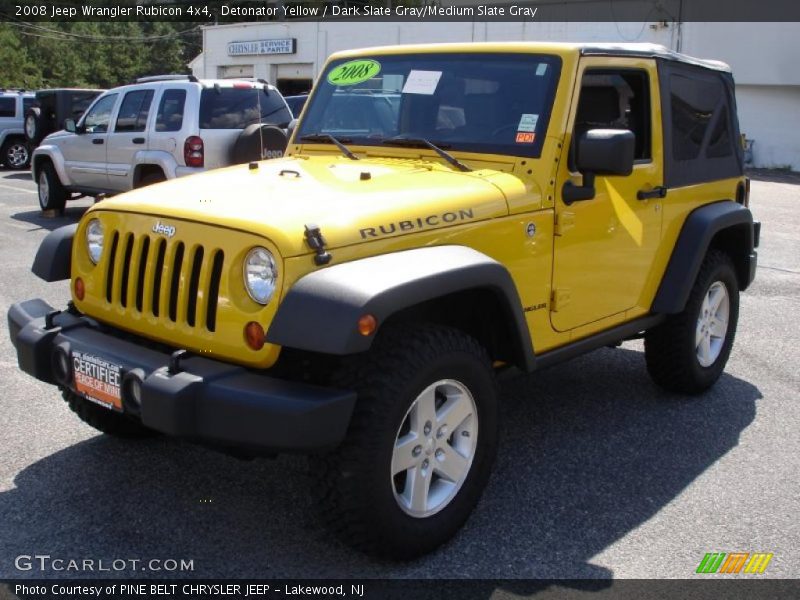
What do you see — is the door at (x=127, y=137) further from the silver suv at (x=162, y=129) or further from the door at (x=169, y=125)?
Result: the door at (x=169, y=125)

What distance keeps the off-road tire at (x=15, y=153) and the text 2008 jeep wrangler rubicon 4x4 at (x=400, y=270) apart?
1828cm

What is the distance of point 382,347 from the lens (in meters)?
3.17

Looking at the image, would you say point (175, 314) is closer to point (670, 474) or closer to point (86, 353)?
point (86, 353)

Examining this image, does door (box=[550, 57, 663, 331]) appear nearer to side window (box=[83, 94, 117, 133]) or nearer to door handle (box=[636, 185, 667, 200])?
door handle (box=[636, 185, 667, 200])

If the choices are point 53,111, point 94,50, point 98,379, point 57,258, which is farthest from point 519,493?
point 94,50

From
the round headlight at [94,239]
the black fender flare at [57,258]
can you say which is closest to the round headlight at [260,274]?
the round headlight at [94,239]

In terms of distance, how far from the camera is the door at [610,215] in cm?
407

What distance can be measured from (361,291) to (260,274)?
419 millimetres

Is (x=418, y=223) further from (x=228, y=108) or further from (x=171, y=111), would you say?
(x=171, y=111)

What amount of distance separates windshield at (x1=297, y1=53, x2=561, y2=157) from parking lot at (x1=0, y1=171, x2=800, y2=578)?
1159mm

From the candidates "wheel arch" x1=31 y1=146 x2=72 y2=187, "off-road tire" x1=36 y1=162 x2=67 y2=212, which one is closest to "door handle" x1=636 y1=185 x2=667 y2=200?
"wheel arch" x1=31 y1=146 x2=72 y2=187

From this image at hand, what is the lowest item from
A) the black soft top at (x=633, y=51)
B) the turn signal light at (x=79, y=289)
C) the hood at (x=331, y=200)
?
the turn signal light at (x=79, y=289)

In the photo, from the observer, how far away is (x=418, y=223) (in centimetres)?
342

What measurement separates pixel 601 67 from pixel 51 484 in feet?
10.6
